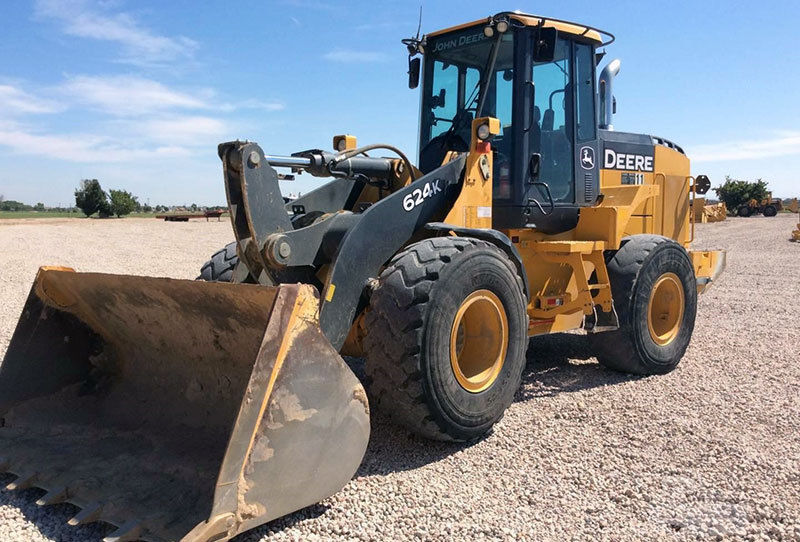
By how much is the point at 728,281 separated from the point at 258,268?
467 inches

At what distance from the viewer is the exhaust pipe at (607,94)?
6.52m

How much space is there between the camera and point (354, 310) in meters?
4.02

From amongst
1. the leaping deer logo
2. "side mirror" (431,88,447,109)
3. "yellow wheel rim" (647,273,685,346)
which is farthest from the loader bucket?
"yellow wheel rim" (647,273,685,346)

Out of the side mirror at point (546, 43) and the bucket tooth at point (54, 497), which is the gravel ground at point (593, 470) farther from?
the side mirror at point (546, 43)

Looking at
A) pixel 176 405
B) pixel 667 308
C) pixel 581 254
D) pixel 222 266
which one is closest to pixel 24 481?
pixel 176 405

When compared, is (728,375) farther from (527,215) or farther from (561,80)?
(561,80)

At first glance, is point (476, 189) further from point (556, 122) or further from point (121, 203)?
point (121, 203)

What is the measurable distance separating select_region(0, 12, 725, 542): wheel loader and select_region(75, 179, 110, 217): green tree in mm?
54582

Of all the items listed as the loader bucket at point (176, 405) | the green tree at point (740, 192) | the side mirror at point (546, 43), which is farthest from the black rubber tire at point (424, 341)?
the green tree at point (740, 192)

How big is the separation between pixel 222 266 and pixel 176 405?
1828mm

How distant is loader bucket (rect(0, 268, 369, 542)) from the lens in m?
2.83

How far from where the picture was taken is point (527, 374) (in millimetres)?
5883

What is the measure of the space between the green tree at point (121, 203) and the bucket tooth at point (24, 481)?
Answer: 57.6 metres

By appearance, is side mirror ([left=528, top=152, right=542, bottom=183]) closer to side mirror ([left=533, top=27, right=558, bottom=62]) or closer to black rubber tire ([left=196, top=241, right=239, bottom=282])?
side mirror ([left=533, top=27, right=558, bottom=62])
